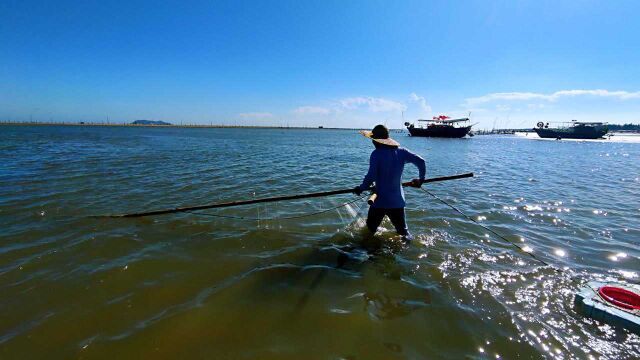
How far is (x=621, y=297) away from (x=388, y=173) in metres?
3.85

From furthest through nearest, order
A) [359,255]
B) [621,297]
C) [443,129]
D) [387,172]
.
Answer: [443,129], [359,255], [387,172], [621,297]

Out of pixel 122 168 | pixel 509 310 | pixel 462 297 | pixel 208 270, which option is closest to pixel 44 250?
pixel 208 270

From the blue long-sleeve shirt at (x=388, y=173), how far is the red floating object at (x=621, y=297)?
3238 millimetres

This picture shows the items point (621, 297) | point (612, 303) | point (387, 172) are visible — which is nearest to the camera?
point (612, 303)

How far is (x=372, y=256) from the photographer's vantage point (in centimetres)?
591

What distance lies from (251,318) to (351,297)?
1.49 meters

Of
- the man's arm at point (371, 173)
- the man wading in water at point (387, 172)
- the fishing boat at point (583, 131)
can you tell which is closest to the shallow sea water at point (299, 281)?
the man wading in water at point (387, 172)

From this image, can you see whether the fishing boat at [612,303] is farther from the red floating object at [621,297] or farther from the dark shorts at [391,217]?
the dark shorts at [391,217]

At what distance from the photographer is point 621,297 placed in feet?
14.0

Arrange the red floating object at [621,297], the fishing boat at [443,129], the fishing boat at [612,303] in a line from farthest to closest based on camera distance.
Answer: the fishing boat at [443,129] → the red floating object at [621,297] → the fishing boat at [612,303]

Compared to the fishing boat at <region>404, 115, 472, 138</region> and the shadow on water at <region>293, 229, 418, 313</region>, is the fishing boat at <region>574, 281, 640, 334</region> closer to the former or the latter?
the shadow on water at <region>293, 229, 418, 313</region>

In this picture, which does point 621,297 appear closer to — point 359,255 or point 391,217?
point 391,217

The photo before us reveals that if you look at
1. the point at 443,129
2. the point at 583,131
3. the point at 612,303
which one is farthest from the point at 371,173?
the point at 583,131

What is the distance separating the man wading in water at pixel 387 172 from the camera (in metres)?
5.80
